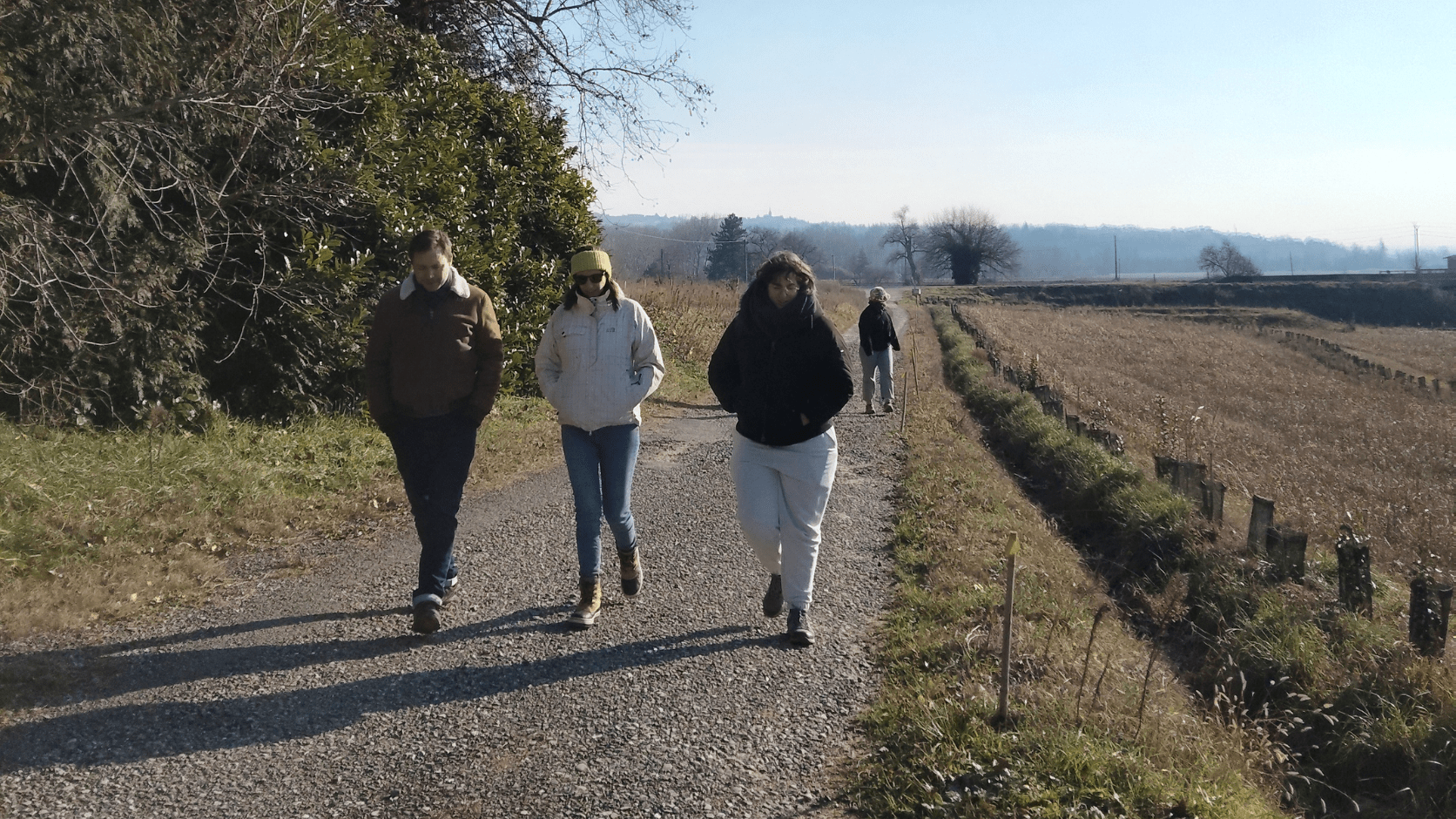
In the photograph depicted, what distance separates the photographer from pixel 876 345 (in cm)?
1353

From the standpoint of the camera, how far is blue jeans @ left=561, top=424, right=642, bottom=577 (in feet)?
16.5

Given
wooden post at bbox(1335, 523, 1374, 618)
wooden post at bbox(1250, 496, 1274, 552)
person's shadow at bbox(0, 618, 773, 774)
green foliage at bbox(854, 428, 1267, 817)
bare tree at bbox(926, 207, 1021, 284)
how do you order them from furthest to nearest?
bare tree at bbox(926, 207, 1021, 284) → wooden post at bbox(1250, 496, 1274, 552) → wooden post at bbox(1335, 523, 1374, 618) → person's shadow at bbox(0, 618, 773, 774) → green foliage at bbox(854, 428, 1267, 817)

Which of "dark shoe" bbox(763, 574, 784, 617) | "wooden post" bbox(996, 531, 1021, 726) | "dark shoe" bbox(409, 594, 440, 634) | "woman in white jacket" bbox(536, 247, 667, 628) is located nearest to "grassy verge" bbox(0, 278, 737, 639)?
"dark shoe" bbox(409, 594, 440, 634)

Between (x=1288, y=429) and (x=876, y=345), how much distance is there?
8.34 meters

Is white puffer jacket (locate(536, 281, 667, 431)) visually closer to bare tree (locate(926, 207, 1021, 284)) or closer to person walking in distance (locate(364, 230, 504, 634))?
person walking in distance (locate(364, 230, 504, 634))

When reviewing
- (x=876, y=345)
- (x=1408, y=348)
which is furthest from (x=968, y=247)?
(x=876, y=345)

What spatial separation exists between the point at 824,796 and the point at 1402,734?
11.5 ft

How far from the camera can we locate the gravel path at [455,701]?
3443mm

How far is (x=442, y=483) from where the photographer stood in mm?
4969

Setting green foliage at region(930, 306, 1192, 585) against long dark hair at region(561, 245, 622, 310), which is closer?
long dark hair at region(561, 245, 622, 310)

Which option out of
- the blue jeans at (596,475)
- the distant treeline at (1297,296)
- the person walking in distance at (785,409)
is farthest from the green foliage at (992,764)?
the distant treeline at (1297,296)

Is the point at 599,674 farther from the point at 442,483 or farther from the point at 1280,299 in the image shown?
the point at 1280,299

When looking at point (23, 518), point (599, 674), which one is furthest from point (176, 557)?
point (599, 674)

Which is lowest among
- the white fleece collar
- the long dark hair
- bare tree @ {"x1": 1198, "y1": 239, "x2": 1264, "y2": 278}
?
the long dark hair
